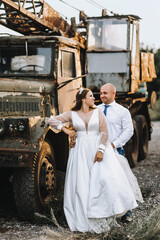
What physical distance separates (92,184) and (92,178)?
7 cm

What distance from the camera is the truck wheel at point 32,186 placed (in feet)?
18.3

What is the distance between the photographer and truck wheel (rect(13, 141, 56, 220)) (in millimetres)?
5574

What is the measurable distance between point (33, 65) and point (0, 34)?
817mm

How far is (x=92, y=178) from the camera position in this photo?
5.02 m

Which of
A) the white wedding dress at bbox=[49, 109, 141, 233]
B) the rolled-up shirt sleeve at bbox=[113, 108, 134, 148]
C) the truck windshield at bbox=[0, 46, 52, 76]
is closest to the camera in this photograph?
the white wedding dress at bbox=[49, 109, 141, 233]

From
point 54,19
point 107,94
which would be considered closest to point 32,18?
point 54,19

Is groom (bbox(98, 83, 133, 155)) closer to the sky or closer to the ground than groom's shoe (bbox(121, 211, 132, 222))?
closer to the sky

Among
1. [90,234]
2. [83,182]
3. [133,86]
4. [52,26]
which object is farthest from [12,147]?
[133,86]

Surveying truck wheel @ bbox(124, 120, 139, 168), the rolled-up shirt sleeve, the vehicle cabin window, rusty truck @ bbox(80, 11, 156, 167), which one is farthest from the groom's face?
truck wheel @ bbox(124, 120, 139, 168)

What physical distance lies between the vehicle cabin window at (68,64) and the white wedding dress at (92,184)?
1848mm

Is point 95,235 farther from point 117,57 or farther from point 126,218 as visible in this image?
point 117,57

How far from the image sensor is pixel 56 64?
6.71 metres

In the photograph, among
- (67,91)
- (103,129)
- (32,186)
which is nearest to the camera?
(103,129)

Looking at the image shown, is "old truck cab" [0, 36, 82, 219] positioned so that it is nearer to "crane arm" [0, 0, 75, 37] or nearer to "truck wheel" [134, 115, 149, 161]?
"crane arm" [0, 0, 75, 37]
